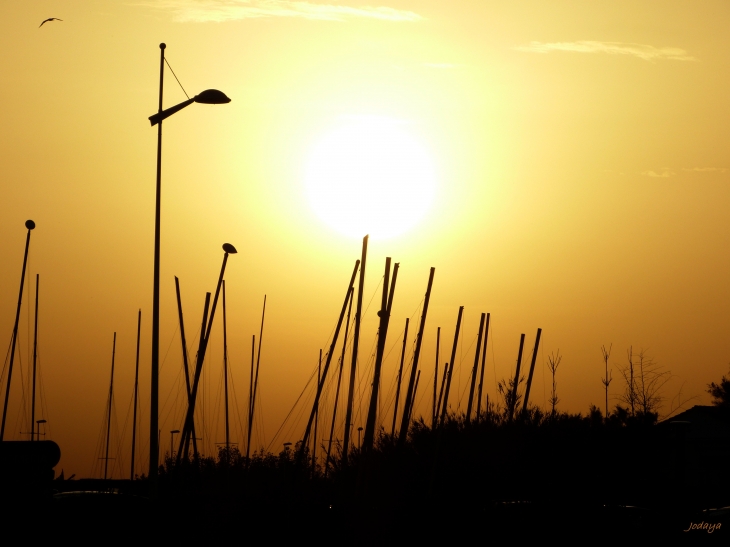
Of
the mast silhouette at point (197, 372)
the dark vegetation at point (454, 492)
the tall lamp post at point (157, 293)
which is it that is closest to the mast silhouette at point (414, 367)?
the dark vegetation at point (454, 492)

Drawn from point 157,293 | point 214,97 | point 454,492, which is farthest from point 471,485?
point 214,97

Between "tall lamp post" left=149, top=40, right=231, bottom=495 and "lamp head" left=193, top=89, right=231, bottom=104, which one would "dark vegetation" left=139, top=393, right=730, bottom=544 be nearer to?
"tall lamp post" left=149, top=40, right=231, bottom=495

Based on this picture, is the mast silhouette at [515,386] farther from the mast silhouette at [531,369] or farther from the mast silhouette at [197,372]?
the mast silhouette at [197,372]

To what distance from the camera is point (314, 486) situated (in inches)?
1259

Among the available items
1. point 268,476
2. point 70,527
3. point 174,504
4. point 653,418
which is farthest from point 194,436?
point 653,418

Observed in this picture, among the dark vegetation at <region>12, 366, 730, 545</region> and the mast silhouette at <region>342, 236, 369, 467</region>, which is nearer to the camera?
the dark vegetation at <region>12, 366, 730, 545</region>

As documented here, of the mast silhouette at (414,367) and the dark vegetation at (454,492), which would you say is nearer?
the dark vegetation at (454,492)

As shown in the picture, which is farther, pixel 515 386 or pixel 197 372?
pixel 515 386

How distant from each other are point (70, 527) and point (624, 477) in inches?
995

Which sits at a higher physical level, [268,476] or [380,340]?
[380,340]

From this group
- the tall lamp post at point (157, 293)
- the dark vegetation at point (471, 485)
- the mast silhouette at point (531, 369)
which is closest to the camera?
the tall lamp post at point (157, 293)

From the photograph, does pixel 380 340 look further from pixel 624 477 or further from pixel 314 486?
pixel 624 477

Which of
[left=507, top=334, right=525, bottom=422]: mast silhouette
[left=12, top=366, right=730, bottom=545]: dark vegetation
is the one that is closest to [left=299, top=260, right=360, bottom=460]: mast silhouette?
[left=12, top=366, right=730, bottom=545]: dark vegetation

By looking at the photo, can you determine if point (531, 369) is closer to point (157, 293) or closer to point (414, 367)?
point (414, 367)
